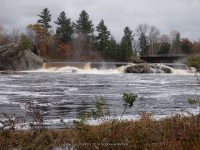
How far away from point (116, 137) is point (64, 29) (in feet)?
343

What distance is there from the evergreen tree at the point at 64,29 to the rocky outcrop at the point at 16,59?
1537 inches

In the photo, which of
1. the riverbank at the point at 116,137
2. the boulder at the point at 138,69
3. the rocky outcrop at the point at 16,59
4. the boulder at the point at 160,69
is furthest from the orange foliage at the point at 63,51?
the riverbank at the point at 116,137

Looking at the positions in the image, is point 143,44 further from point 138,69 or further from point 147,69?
point 147,69

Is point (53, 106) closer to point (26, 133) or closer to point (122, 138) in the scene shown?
point (26, 133)

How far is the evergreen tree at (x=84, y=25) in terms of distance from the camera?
119062mm

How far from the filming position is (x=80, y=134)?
9562 mm

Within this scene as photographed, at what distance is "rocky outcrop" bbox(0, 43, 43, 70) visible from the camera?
73188mm

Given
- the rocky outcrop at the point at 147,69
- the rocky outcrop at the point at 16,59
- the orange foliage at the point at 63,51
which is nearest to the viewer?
the rocky outcrop at the point at 147,69

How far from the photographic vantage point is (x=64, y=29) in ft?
371

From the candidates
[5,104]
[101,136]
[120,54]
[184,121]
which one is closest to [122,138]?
[101,136]

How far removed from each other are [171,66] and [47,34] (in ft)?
180

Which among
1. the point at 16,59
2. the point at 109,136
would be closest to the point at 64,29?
the point at 16,59

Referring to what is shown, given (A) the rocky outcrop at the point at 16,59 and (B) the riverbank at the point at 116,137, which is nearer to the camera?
(B) the riverbank at the point at 116,137

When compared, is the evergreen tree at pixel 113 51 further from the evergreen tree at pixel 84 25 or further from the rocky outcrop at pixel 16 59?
the rocky outcrop at pixel 16 59
